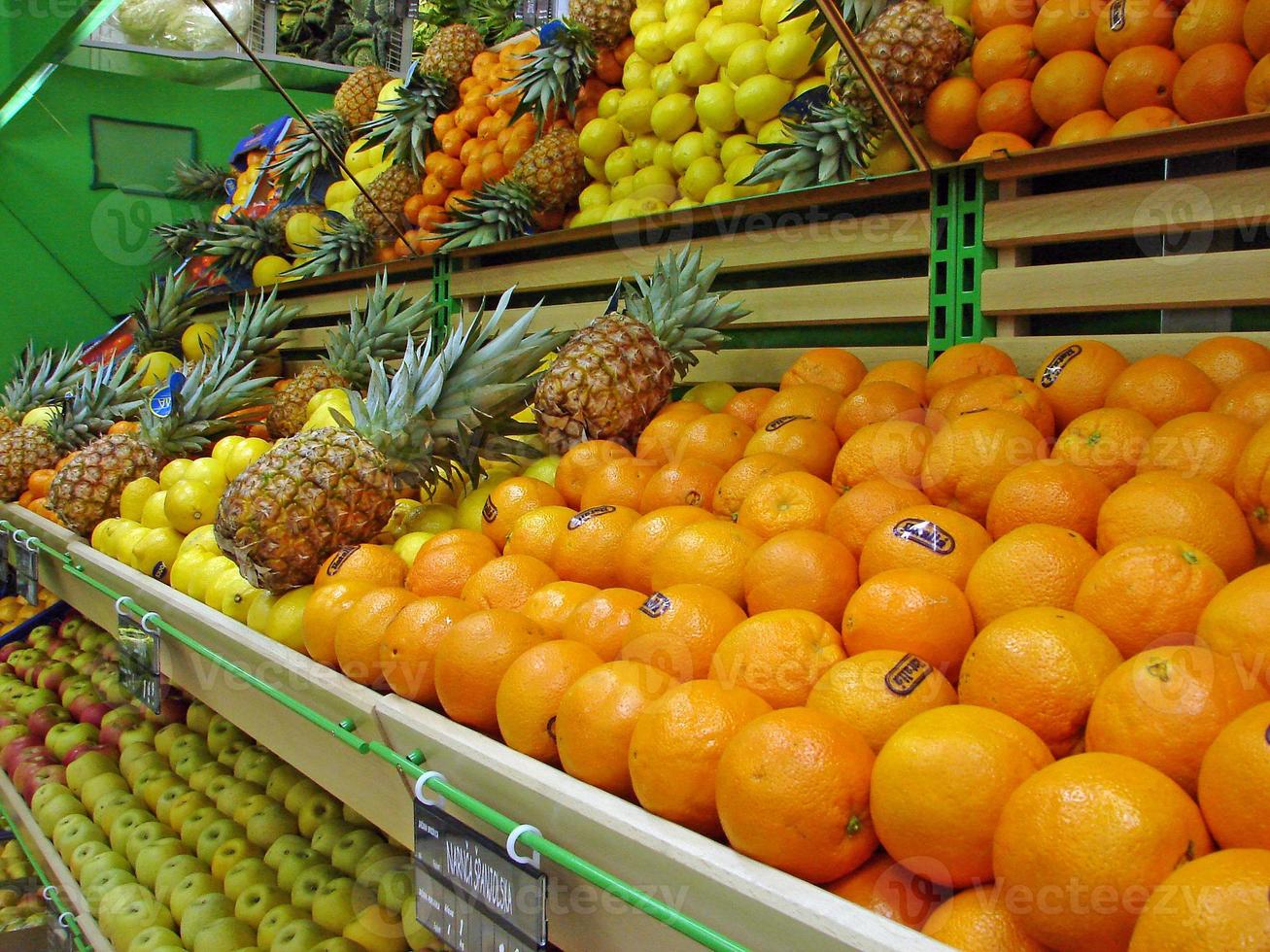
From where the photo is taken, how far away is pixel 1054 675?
95 centimetres

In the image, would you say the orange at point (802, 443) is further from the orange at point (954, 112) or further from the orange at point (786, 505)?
the orange at point (954, 112)

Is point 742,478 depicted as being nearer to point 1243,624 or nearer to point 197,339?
point 1243,624

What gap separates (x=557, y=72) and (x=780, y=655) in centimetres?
301

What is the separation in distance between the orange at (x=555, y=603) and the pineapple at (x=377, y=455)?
2.12 ft

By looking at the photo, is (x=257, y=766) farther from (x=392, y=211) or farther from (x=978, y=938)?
(x=392, y=211)

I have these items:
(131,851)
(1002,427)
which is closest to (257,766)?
(131,851)

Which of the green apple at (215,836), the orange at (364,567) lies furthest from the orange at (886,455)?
the green apple at (215,836)

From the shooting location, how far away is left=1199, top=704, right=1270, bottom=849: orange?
29.0 inches

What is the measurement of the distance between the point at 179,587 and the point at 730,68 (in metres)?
2.10

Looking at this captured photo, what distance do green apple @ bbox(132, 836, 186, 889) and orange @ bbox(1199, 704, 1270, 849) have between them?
7.83 feet

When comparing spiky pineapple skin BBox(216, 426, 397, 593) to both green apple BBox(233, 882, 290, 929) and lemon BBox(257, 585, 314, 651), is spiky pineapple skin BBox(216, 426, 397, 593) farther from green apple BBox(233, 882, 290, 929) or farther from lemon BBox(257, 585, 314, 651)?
green apple BBox(233, 882, 290, 929)

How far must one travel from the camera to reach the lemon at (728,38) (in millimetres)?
3004

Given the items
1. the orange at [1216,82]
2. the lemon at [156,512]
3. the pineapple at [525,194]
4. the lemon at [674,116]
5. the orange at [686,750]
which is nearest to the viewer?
the orange at [686,750]

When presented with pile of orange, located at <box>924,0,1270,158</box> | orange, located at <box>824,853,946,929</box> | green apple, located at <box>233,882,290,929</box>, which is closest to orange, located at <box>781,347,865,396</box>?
pile of orange, located at <box>924,0,1270,158</box>
